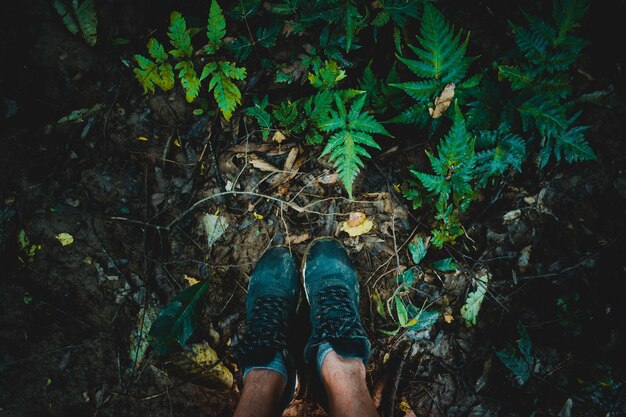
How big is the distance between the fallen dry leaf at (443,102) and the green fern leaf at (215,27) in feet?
4.95

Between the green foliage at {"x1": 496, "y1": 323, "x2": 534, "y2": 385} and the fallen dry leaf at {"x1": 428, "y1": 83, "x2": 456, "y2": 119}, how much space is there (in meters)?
1.63

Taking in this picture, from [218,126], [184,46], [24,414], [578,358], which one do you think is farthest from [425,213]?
[24,414]

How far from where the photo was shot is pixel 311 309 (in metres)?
2.67

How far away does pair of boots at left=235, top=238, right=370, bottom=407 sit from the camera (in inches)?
91.0

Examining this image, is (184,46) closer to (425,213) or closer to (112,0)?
(112,0)

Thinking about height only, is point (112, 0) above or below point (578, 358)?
above

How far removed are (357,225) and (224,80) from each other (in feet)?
4.82

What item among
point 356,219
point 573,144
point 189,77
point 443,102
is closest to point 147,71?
point 189,77

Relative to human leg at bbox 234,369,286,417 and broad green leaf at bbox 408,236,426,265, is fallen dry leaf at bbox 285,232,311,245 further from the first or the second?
human leg at bbox 234,369,286,417

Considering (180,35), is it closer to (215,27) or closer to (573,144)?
(215,27)

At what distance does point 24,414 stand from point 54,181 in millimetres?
1731

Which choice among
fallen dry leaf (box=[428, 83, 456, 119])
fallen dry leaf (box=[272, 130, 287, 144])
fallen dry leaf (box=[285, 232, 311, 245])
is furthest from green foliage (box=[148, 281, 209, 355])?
fallen dry leaf (box=[428, 83, 456, 119])

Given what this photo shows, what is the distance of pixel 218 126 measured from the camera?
2.79m

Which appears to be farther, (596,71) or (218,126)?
(218,126)
